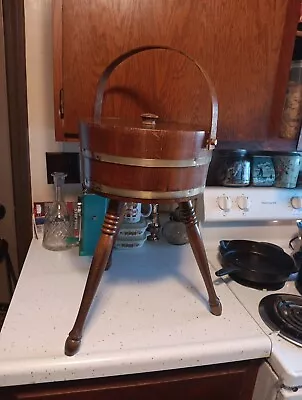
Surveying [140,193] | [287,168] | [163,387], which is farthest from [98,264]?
[287,168]

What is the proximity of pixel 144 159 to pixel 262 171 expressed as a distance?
645 mm

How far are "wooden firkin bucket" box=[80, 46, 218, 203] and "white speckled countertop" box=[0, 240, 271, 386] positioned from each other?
313mm

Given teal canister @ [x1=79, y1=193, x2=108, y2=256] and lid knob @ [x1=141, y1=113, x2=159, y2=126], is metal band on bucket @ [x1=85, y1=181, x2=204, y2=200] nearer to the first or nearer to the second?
lid knob @ [x1=141, y1=113, x2=159, y2=126]

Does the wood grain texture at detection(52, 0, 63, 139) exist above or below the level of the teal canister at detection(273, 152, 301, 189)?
above

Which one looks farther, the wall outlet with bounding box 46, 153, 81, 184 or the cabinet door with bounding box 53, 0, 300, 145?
the wall outlet with bounding box 46, 153, 81, 184

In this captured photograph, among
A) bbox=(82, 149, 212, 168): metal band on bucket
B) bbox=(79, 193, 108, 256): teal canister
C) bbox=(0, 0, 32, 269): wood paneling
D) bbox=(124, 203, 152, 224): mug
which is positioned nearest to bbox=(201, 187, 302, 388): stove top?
bbox=(124, 203, 152, 224): mug

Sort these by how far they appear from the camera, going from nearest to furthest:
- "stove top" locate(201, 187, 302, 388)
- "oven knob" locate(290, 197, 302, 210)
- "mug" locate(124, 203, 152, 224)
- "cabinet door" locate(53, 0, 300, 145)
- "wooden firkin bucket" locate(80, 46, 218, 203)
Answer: "wooden firkin bucket" locate(80, 46, 218, 203), "cabinet door" locate(53, 0, 300, 145), "stove top" locate(201, 187, 302, 388), "mug" locate(124, 203, 152, 224), "oven knob" locate(290, 197, 302, 210)

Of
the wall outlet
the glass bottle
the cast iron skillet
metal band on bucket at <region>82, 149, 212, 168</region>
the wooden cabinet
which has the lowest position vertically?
the wooden cabinet

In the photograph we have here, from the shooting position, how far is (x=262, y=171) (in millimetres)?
1114

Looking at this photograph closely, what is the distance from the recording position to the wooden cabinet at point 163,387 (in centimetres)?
65

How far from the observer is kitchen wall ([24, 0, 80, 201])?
0.93 meters

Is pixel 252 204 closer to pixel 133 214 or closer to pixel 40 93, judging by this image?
pixel 133 214

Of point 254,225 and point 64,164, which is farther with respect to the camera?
point 254,225

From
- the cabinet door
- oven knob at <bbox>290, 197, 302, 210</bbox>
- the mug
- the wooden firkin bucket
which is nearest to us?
the wooden firkin bucket
